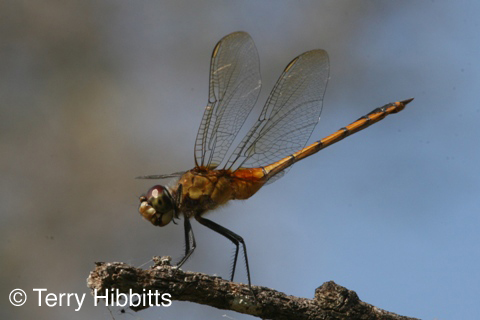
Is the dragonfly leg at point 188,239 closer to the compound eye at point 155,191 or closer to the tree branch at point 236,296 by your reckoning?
the compound eye at point 155,191

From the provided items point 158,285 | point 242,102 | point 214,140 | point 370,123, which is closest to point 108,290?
point 158,285

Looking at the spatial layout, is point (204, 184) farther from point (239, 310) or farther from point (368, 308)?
point (368, 308)

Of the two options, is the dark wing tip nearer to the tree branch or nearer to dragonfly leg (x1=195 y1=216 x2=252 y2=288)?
dragonfly leg (x1=195 y1=216 x2=252 y2=288)

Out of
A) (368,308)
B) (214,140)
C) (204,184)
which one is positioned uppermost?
(214,140)

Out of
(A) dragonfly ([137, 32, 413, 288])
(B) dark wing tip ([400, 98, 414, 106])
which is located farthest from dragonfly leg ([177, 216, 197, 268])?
(B) dark wing tip ([400, 98, 414, 106])

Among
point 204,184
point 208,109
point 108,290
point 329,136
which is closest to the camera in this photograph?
point 108,290

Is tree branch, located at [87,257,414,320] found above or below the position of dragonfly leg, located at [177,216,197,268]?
below

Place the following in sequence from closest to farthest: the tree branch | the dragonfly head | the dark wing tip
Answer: the tree branch → the dragonfly head → the dark wing tip
